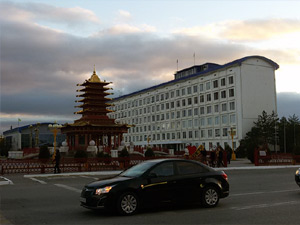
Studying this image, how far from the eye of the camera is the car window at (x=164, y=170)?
9.20 metres

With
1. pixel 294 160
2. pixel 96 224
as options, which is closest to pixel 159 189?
pixel 96 224

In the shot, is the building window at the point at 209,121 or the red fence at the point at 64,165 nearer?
the red fence at the point at 64,165

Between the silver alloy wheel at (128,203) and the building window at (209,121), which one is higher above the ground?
the building window at (209,121)

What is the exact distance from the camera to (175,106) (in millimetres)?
89000

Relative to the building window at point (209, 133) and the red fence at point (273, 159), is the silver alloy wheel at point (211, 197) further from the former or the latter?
the building window at point (209, 133)

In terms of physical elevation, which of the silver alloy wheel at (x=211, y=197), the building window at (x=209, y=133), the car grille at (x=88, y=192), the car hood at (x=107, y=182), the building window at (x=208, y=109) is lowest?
the silver alloy wheel at (x=211, y=197)

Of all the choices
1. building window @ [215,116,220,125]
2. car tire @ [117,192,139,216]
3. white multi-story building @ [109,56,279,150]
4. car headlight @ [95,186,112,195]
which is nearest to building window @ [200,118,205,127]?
white multi-story building @ [109,56,279,150]

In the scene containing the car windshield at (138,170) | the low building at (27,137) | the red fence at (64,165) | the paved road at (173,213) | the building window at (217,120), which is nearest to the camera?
the paved road at (173,213)

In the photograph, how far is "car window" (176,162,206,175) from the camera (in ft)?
31.3

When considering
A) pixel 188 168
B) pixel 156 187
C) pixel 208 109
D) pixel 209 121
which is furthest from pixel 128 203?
pixel 208 109

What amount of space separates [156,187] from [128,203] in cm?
83

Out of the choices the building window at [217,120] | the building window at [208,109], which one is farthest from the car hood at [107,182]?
the building window at [208,109]

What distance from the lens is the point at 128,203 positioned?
8633 millimetres

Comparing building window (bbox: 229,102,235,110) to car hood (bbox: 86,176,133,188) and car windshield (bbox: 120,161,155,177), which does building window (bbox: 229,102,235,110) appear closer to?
car windshield (bbox: 120,161,155,177)
